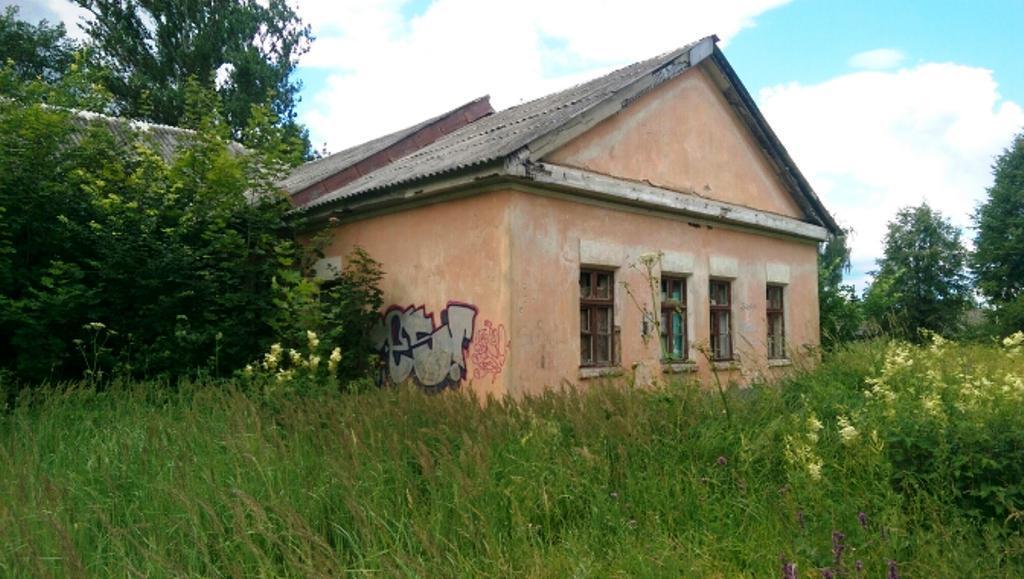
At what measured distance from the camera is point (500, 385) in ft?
25.9

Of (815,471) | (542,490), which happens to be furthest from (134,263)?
(815,471)

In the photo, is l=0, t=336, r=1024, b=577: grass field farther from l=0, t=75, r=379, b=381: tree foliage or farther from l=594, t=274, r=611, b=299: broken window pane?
l=594, t=274, r=611, b=299: broken window pane

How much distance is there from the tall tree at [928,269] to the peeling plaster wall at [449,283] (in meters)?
21.1

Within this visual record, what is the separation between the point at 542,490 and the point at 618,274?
5758 millimetres

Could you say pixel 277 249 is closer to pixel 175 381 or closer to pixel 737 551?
pixel 175 381

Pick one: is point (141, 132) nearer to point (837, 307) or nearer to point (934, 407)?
point (934, 407)

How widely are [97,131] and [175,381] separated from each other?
12.6ft

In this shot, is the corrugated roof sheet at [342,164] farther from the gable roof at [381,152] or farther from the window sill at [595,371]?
the window sill at [595,371]

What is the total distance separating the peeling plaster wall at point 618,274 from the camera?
810 cm

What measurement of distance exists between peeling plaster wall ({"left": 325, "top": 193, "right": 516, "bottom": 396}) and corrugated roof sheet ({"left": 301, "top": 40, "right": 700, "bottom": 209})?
19.3 inches

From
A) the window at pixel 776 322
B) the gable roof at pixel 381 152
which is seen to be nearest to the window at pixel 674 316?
the window at pixel 776 322

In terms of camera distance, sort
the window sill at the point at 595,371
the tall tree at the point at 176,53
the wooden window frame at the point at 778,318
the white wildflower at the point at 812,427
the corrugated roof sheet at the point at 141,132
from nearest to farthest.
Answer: the white wildflower at the point at 812,427, the window sill at the point at 595,371, the corrugated roof sheet at the point at 141,132, the wooden window frame at the point at 778,318, the tall tree at the point at 176,53

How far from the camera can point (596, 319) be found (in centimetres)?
913

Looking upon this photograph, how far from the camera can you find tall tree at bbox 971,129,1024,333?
25.0 m
